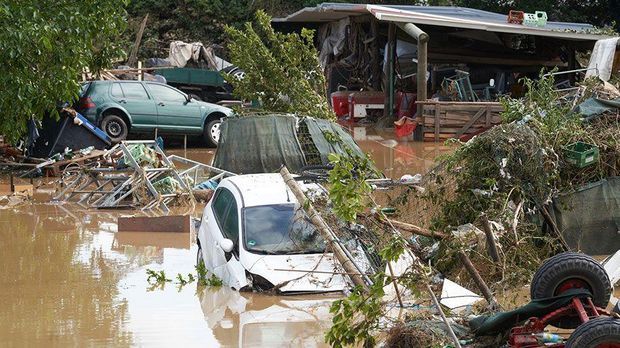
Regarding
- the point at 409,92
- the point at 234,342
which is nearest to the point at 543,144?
the point at 234,342

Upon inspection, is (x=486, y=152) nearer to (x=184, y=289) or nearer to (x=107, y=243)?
(x=184, y=289)

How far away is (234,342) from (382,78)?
23898 mm

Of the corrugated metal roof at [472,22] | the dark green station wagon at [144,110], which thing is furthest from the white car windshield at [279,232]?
the corrugated metal roof at [472,22]

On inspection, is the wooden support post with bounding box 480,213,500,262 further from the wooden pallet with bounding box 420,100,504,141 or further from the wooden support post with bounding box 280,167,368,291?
the wooden pallet with bounding box 420,100,504,141

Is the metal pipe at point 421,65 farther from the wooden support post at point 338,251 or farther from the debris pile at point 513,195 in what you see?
the wooden support post at point 338,251

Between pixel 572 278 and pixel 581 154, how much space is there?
454 cm

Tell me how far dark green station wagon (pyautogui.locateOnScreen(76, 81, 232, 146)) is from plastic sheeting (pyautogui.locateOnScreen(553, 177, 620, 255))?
13234 mm

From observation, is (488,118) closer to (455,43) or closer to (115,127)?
(455,43)

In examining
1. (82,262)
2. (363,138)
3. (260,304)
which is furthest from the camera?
(363,138)

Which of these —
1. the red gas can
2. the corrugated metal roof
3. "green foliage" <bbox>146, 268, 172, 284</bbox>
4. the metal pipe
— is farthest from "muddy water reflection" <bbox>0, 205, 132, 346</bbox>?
the red gas can

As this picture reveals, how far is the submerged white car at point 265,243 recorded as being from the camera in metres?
11.2

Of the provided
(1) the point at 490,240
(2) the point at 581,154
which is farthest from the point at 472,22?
(1) the point at 490,240

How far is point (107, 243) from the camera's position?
15.5 meters

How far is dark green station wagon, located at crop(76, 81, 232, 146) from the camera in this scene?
24.8 meters
